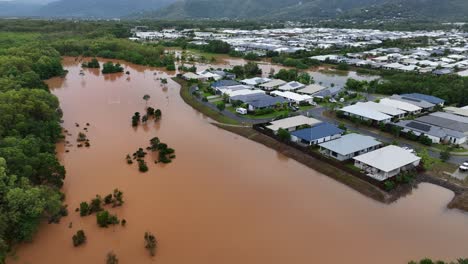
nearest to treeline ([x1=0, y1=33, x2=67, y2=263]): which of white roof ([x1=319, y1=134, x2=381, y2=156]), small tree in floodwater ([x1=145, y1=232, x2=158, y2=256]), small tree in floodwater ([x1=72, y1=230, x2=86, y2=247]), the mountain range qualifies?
small tree in floodwater ([x1=72, y1=230, x2=86, y2=247])

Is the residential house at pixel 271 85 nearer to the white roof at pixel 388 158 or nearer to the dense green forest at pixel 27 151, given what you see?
the white roof at pixel 388 158

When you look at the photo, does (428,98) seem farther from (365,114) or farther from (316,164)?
(316,164)

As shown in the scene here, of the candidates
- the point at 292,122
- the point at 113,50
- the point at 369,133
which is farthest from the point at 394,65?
the point at 113,50

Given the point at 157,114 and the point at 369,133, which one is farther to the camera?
the point at 157,114

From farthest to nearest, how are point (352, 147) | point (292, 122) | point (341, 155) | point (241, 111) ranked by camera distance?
point (241, 111) < point (292, 122) < point (352, 147) < point (341, 155)

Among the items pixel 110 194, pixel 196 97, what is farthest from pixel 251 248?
pixel 196 97

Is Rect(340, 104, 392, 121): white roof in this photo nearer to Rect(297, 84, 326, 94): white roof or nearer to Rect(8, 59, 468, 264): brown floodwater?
Rect(297, 84, 326, 94): white roof
